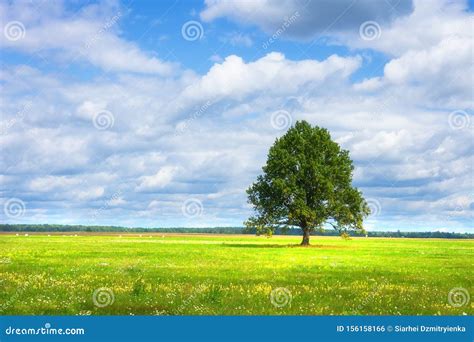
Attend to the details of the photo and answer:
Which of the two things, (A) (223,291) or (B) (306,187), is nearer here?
(A) (223,291)

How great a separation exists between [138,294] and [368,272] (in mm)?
16911

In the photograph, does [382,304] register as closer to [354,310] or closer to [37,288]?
[354,310]

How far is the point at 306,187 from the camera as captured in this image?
81.2 m

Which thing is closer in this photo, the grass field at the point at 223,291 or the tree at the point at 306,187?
the grass field at the point at 223,291

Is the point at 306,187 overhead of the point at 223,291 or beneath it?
overhead

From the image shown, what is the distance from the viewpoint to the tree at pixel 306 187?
261 ft

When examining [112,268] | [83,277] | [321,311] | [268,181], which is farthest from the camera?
[268,181]

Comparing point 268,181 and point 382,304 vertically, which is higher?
point 268,181

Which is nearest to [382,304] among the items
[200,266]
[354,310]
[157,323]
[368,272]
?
[354,310]

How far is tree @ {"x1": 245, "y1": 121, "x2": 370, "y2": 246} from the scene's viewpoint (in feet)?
261

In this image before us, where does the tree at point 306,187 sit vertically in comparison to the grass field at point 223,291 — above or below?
above

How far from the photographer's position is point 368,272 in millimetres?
34094

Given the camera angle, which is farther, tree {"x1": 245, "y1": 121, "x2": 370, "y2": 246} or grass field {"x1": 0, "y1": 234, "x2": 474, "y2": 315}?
tree {"x1": 245, "y1": 121, "x2": 370, "y2": 246}

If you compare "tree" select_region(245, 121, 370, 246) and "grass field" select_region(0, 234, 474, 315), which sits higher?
"tree" select_region(245, 121, 370, 246)
